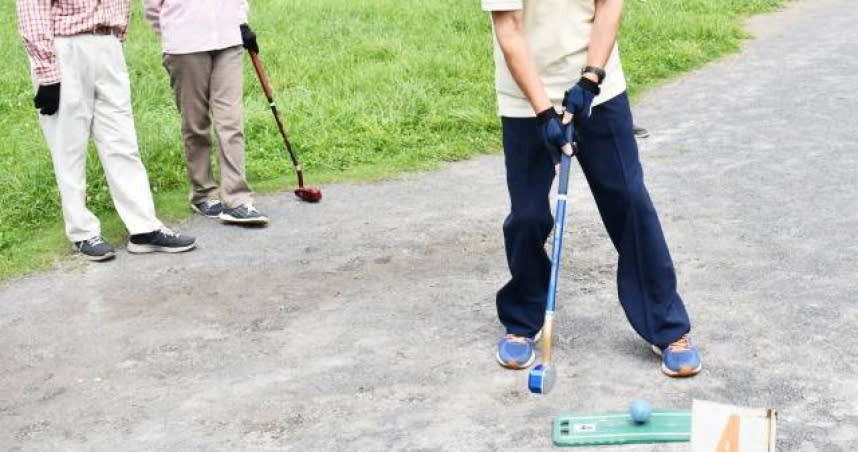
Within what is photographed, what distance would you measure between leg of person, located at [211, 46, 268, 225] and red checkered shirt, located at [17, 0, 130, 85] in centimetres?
68

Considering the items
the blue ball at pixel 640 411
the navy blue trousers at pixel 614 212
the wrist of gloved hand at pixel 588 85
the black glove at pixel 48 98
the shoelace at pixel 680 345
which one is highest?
the wrist of gloved hand at pixel 588 85

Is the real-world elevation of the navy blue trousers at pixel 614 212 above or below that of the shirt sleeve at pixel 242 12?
below

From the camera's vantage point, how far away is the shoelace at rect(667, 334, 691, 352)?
4.24 meters

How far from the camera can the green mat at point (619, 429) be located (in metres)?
3.77

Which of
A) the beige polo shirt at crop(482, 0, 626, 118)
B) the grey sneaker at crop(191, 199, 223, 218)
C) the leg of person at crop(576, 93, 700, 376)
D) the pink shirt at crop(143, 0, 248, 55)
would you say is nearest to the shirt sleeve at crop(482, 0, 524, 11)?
the beige polo shirt at crop(482, 0, 626, 118)

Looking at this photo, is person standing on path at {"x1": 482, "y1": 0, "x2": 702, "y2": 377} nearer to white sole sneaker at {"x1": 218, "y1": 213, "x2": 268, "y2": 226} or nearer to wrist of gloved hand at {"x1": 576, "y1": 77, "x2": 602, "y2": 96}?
wrist of gloved hand at {"x1": 576, "y1": 77, "x2": 602, "y2": 96}

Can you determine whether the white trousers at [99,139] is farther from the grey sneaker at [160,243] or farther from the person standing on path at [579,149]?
the person standing on path at [579,149]

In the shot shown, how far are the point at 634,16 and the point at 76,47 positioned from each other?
691 cm

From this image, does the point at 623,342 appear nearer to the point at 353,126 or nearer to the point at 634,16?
the point at 353,126

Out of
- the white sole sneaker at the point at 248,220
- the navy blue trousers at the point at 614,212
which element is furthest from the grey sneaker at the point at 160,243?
the navy blue trousers at the point at 614,212

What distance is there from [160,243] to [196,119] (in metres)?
0.78

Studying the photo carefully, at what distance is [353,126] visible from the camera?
8148 millimetres

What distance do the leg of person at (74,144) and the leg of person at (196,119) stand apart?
0.52 metres

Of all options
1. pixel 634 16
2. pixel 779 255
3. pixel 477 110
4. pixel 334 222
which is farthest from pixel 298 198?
pixel 634 16
